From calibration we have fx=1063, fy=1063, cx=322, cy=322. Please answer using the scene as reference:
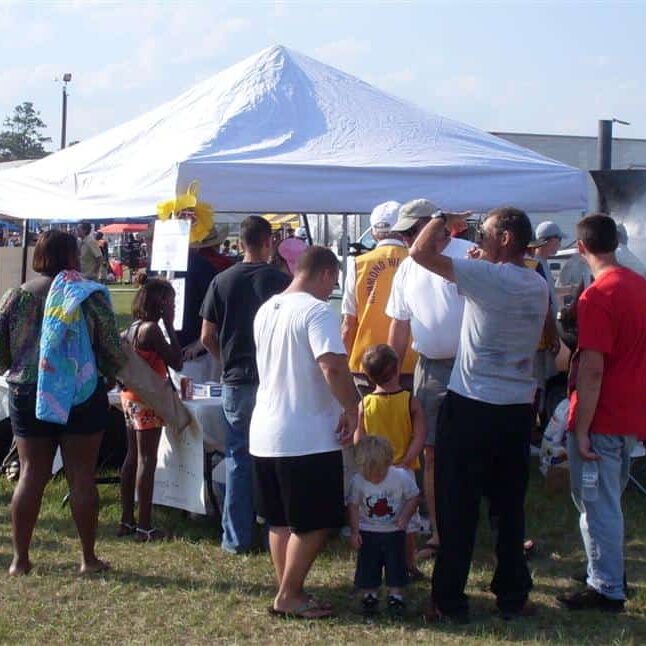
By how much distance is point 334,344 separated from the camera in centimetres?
433

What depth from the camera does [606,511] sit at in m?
4.61

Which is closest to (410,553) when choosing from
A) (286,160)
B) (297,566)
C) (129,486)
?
(297,566)

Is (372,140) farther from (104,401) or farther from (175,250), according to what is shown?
(104,401)

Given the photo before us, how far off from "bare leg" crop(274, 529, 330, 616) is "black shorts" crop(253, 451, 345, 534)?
0.16 ft

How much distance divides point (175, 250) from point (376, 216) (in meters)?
1.21

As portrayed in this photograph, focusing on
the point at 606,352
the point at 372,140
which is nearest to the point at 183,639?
the point at 606,352

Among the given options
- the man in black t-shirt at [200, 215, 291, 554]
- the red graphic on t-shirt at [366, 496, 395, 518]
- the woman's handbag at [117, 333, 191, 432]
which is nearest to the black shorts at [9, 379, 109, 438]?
the woman's handbag at [117, 333, 191, 432]

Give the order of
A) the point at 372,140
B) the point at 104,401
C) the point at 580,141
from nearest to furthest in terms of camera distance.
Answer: the point at 104,401 < the point at 372,140 < the point at 580,141

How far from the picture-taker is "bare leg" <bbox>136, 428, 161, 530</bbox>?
5934mm

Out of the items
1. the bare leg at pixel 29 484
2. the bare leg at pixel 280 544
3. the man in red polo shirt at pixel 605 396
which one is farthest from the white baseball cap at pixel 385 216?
the bare leg at pixel 29 484

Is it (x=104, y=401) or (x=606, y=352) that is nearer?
(x=606, y=352)

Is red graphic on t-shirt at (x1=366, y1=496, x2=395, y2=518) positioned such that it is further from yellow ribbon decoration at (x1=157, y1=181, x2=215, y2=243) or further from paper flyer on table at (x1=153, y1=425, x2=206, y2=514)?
yellow ribbon decoration at (x1=157, y1=181, x2=215, y2=243)

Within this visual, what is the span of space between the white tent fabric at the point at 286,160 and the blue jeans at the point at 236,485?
1386 millimetres

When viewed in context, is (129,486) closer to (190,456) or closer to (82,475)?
(190,456)
